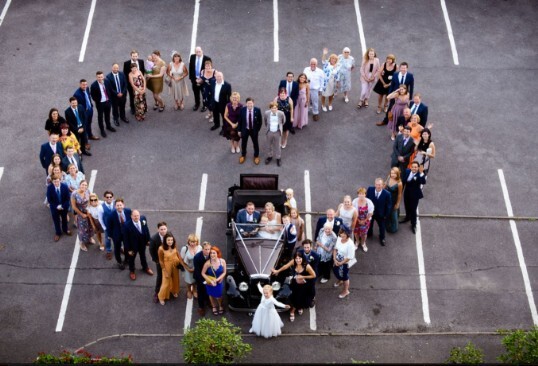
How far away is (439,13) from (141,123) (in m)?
9.79

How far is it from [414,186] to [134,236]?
580 centimetres

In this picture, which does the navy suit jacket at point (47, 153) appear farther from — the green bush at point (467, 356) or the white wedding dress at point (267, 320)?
the green bush at point (467, 356)

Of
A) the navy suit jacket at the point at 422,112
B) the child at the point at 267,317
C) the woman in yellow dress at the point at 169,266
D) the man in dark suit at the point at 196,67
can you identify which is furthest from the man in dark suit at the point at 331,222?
the man in dark suit at the point at 196,67

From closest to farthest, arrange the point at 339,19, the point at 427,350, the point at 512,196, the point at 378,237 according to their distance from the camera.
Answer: the point at 427,350
the point at 378,237
the point at 512,196
the point at 339,19

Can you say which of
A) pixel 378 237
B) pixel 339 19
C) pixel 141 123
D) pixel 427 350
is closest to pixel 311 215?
pixel 378 237

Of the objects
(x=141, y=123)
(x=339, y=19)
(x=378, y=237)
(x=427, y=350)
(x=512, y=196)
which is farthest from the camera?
(x=339, y=19)

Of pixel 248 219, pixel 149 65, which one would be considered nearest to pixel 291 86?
pixel 149 65

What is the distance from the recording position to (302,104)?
18.8 m

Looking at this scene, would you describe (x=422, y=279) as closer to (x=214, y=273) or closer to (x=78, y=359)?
(x=214, y=273)

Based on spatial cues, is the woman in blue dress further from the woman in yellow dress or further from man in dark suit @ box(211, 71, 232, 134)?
man in dark suit @ box(211, 71, 232, 134)

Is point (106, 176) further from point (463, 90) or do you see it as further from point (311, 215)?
point (463, 90)

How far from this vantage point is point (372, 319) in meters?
14.9

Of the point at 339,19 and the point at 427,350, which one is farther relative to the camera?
the point at 339,19

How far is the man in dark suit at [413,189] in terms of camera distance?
1616cm
